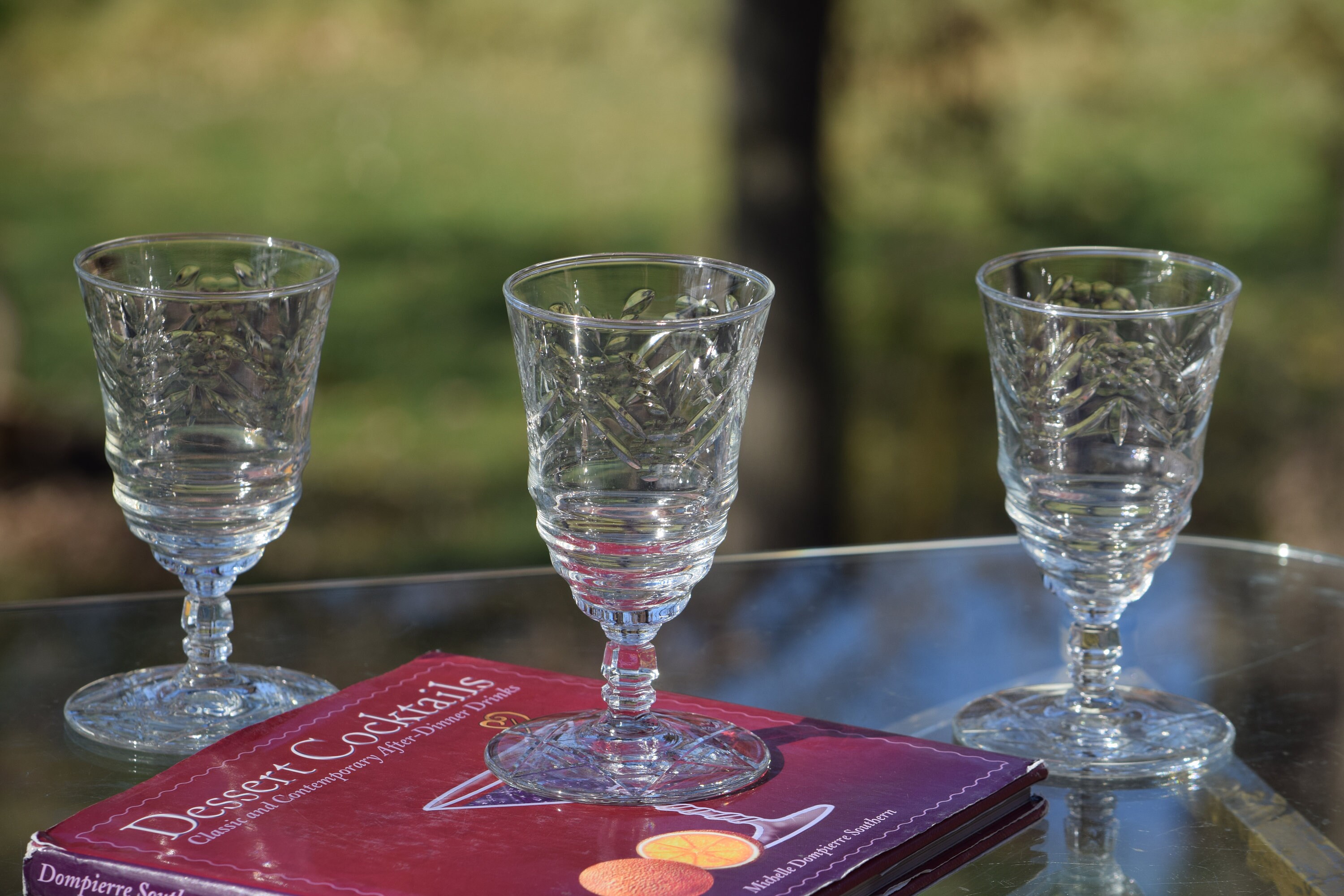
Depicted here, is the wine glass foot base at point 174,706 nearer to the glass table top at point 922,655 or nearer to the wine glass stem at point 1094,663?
the glass table top at point 922,655

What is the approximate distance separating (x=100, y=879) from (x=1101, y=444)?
676mm

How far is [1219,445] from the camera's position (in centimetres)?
412

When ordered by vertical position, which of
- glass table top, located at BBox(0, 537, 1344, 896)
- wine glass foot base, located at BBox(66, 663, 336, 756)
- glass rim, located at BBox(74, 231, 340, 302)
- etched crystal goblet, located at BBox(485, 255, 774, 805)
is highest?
glass rim, located at BBox(74, 231, 340, 302)

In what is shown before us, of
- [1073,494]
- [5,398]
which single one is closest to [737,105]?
[1073,494]

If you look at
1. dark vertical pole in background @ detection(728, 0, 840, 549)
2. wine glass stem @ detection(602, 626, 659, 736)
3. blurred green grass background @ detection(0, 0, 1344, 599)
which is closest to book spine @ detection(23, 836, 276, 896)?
wine glass stem @ detection(602, 626, 659, 736)

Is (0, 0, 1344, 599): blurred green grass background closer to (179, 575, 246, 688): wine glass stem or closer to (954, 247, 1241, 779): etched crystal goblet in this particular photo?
(954, 247, 1241, 779): etched crystal goblet

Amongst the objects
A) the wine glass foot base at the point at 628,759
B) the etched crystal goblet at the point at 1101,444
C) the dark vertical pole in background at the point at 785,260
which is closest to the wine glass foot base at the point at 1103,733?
the etched crystal goblet at the point at 1101,444

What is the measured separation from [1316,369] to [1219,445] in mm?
352

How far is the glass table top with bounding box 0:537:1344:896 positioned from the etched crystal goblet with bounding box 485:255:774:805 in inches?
8.5

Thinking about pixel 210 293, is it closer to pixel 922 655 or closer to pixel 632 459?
pixel 632 459

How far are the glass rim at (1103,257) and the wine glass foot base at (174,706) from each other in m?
0.56

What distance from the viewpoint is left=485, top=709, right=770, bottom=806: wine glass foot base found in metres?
0.96

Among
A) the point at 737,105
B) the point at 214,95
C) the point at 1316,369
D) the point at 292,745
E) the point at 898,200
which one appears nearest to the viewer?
the point at 292,745

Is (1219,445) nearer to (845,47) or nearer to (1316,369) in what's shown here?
(1316,369)
